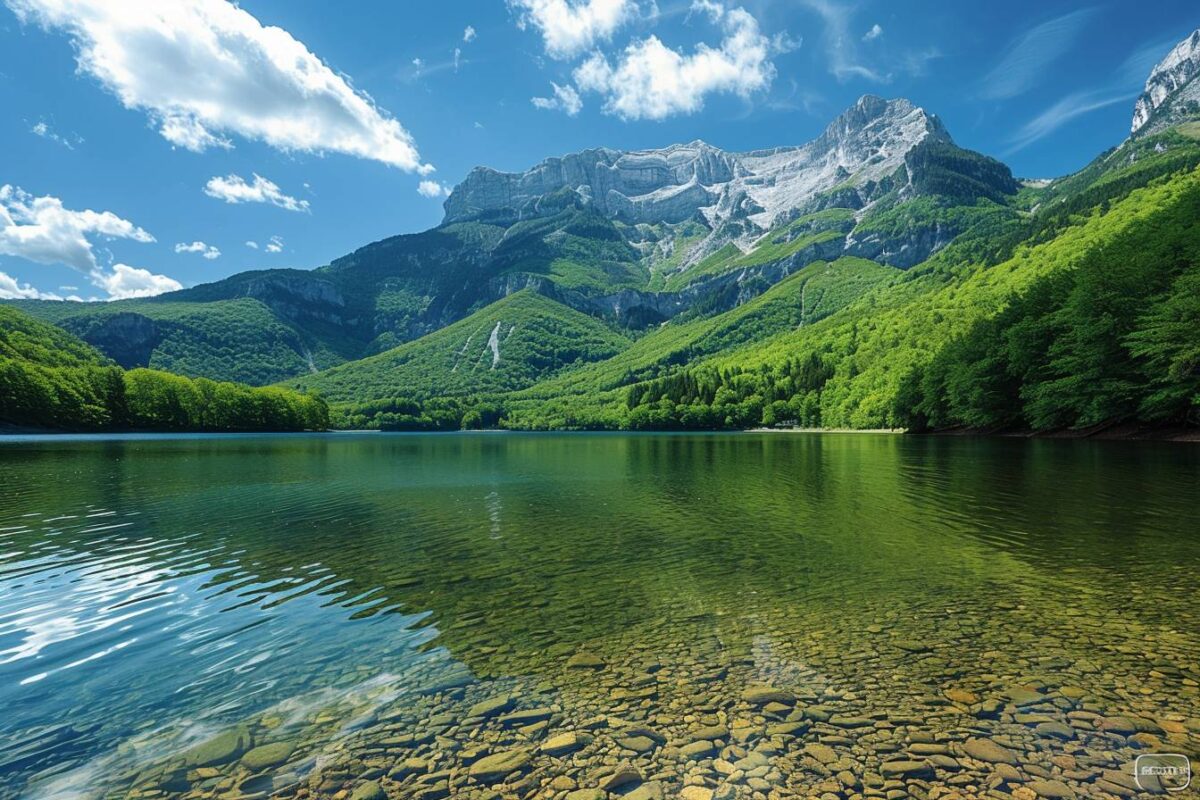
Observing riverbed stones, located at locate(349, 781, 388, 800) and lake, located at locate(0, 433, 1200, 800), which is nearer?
riverbed stones, located at locate(349, 781, 388, 800)

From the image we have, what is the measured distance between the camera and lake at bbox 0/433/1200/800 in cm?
868

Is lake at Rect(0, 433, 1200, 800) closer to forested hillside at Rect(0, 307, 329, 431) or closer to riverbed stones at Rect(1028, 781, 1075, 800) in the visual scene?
riverbed stones at Rect(1028, 781, 1075, 800)

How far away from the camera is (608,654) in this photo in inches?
521

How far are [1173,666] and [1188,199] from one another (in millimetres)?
117907

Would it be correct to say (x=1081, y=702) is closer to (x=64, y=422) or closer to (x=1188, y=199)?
(x=1188, y=199)

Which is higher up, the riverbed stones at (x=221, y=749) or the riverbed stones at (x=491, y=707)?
the riverbed stones at (x=491, y=707)

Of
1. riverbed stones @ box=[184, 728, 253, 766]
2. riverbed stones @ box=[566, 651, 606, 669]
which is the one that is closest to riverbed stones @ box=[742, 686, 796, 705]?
riverbed stones @ box=[566, 651, 606, 669]

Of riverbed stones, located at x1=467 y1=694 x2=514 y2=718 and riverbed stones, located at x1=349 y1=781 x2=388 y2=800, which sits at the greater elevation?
riverbed stones, located at x1=349 y1=781 x2=388 y2=800

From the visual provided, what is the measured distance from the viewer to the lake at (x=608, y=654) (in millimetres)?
8680

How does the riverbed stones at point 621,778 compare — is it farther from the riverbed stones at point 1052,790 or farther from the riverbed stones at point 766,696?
the riverbed stones at point 1052,790

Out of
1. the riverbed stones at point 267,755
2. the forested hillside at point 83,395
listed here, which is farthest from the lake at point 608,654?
the forested hillside at point 83,395

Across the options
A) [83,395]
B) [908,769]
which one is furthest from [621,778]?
[83,395]

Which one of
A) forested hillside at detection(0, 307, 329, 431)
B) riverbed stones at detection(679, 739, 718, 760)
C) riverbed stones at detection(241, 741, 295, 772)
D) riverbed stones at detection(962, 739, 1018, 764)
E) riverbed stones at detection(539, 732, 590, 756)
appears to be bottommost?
riverbed stones at detection(241, 741, 295, 772)

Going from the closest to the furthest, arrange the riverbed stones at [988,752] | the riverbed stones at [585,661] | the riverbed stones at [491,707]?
the riverbed stones at [988,752], the riverbed stones at [491,707], the riverbed stones at [585,661]
